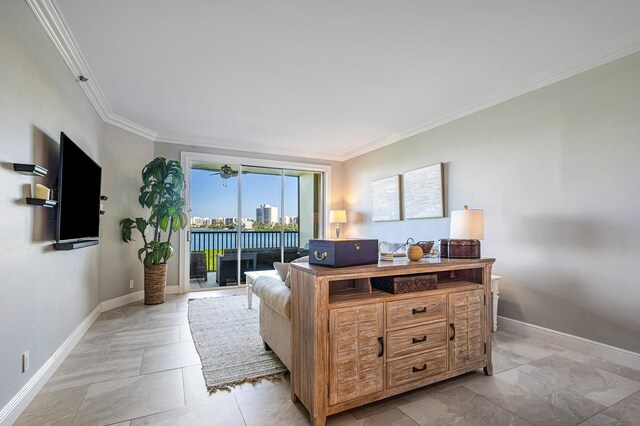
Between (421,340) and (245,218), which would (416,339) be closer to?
(421,340)

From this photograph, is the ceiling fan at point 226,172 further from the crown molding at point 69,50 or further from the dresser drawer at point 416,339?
the dresser drawer at point 416,339

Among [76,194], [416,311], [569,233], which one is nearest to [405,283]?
[416,311]

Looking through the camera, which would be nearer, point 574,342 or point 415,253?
point 415,253

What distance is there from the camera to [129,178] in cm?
450

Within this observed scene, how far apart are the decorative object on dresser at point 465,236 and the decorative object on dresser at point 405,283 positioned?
42cm

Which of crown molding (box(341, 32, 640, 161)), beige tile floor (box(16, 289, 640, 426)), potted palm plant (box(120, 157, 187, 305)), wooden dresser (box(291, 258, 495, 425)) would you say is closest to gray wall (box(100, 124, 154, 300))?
potted palm plant (box(120, 157, 187, 305))

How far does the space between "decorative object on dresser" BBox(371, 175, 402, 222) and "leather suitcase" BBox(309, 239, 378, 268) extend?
10.0 feet

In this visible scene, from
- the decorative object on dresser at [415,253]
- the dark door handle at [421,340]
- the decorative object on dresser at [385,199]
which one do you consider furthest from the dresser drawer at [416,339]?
the decorative object on dresser at [385,199]

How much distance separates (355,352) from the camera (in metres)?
1.77

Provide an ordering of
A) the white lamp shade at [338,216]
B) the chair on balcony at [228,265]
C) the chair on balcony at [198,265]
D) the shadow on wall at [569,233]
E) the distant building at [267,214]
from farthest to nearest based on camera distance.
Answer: the white lamp shade at [338,216] < the distant building at [267,214] < the chair on balcony at [228,265] < the chair on balcony at [198,265] < the shadow on wall at [569,233]


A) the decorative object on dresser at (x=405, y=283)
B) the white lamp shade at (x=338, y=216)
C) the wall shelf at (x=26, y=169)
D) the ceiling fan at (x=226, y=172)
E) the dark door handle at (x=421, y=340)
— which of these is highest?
the ceiling fan at (x=226, y=172)

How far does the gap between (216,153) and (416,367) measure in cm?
477

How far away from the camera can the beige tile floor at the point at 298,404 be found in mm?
1795

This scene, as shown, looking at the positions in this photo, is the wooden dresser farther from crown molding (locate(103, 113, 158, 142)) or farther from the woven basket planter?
crown molding (locate(103, 113, 158, 142))
